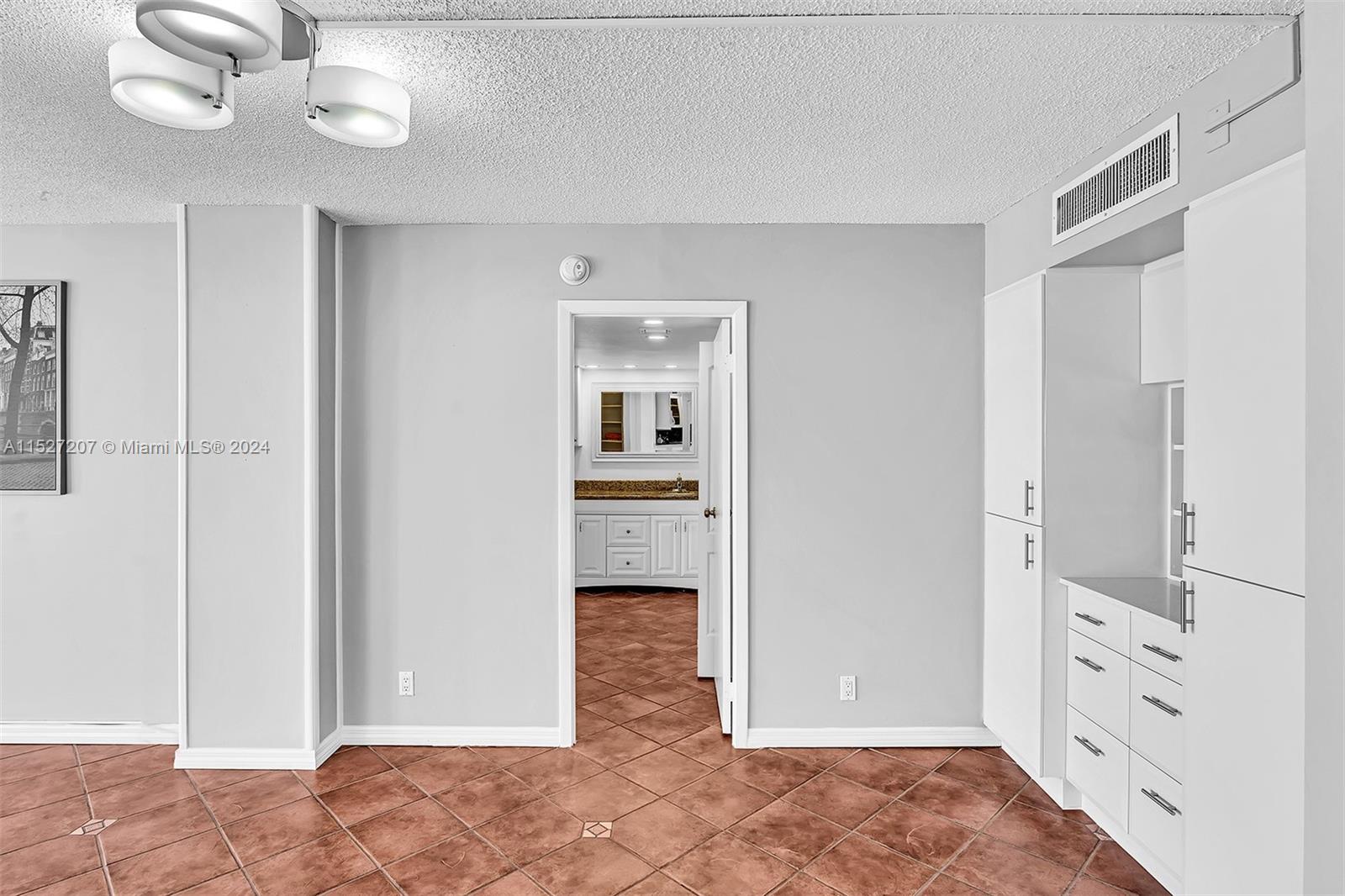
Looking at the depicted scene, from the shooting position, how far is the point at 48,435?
345cm

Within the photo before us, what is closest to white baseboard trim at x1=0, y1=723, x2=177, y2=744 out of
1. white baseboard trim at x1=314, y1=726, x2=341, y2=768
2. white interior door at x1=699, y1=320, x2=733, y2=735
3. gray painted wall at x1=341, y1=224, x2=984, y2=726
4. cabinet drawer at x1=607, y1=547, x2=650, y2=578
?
white baseboard trim at x1=314, y1=726, x2=341, y2=768

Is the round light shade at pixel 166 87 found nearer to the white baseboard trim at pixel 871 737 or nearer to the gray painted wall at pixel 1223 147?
the gray painted wall at pixel 1223 147

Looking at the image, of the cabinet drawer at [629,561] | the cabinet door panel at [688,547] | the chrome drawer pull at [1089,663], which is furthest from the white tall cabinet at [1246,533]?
the cabinet drawer at [629,561]

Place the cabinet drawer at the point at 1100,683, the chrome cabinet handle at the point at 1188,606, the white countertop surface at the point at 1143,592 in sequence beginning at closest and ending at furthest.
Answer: the chrome cabinet handle at the point at 1188,606 < the white countertop surface at the point at 1143,592 < the cabinet drawer at the point at 1100,683

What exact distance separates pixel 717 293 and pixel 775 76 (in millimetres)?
1460

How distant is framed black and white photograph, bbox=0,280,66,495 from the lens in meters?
3.43

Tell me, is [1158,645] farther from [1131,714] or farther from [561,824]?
[561,824]

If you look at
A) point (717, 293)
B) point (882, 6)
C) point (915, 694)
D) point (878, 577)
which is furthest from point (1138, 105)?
point (915, 694)

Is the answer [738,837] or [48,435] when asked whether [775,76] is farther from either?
[48,435]

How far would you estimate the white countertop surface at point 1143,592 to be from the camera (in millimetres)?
2342

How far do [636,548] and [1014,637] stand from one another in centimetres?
413

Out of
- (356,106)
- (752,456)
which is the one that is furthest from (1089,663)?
(356,106)

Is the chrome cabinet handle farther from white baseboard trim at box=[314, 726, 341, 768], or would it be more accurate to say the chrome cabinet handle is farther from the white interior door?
white baseboard trim at box=[314, 726, 341, 768]

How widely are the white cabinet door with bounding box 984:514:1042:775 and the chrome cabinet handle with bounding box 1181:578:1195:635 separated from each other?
799 millimetres
